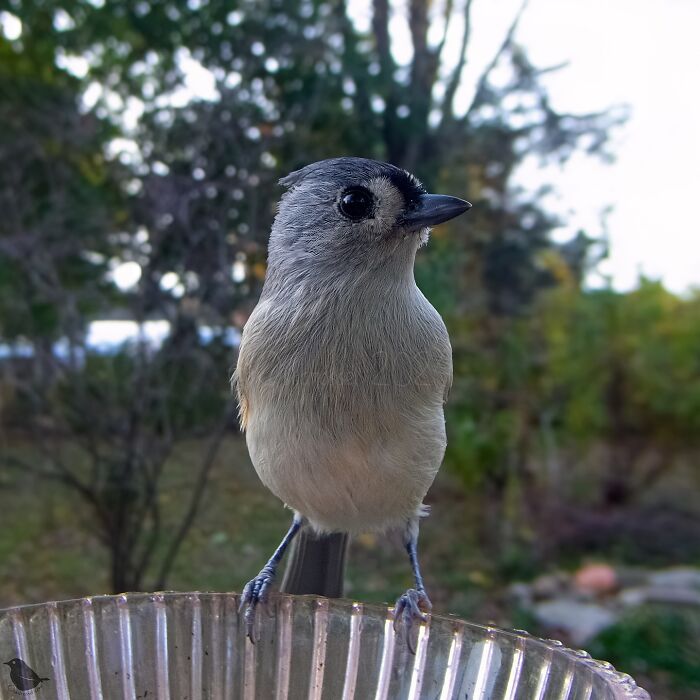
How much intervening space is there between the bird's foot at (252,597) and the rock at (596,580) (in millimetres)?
4022

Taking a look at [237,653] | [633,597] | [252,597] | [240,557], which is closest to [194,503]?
[240,557]

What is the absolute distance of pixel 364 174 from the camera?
125cm

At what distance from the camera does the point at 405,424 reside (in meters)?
1.24

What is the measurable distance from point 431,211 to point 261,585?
697mm

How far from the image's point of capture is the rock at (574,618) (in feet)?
13.7

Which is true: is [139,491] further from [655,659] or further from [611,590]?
[611,590]

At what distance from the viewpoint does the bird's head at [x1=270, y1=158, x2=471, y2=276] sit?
4.05 ft

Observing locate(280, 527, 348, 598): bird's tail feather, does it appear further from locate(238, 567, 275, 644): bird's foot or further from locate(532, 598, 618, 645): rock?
locate(532, 598, 618, 645): rock

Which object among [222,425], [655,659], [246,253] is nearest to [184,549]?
[222,425]

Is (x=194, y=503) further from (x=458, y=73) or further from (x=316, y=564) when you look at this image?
(x=458, y=73)

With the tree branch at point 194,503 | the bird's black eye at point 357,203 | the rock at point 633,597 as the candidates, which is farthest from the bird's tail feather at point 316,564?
the rock at point 633,597

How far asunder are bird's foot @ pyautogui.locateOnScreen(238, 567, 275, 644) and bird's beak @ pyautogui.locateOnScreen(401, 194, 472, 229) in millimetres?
635

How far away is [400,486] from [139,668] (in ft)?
1.62

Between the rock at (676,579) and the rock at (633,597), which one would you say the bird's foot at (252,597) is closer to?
the rock at (633,597)
